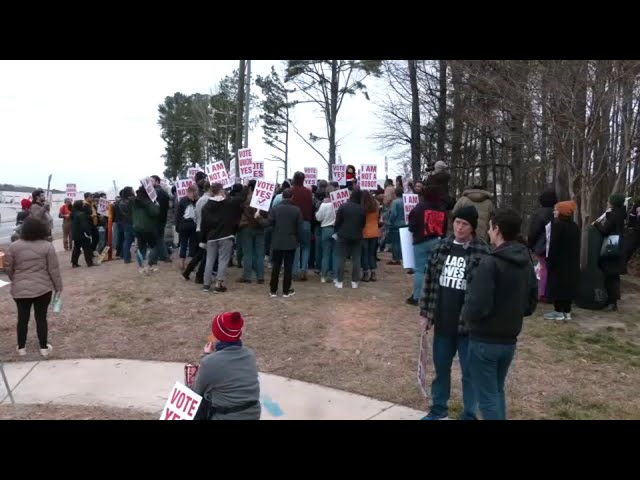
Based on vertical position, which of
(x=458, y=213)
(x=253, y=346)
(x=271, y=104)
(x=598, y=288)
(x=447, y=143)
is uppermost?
(x=271, y=104)

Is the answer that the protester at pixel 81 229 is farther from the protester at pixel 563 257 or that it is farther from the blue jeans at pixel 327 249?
the protester at pixel 563 257

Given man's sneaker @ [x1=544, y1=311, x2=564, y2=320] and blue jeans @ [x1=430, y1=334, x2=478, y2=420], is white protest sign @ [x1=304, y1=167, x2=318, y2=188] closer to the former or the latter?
man's sneaker @ [x1=544, y1=311, x2=564, y2=320]

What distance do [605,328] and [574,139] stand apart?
12.2 feet

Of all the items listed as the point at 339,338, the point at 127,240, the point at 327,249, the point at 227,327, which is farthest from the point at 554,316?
the point at 127,240

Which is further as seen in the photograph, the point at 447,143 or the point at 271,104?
the point at 271,104

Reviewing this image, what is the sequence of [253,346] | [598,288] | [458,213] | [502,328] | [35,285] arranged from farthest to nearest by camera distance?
[598,288]
[253,346]
[35,285]
[458,213]
[502,328]

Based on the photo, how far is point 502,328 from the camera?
13.2ft

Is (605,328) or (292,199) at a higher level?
(292,199)

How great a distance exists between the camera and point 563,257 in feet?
27.7

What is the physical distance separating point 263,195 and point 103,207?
25.3 ft

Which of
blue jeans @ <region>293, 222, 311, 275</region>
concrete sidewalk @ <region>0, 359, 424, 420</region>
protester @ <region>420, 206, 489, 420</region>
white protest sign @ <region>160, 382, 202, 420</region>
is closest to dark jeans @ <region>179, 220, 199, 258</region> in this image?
blue jeans @ <region>293, 222, 311, 275</region>

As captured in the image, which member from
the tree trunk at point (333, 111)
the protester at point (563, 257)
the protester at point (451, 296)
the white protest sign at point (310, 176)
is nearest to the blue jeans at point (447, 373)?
the protester at point (451, 296)

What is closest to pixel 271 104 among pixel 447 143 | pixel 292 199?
pixel 447 143
